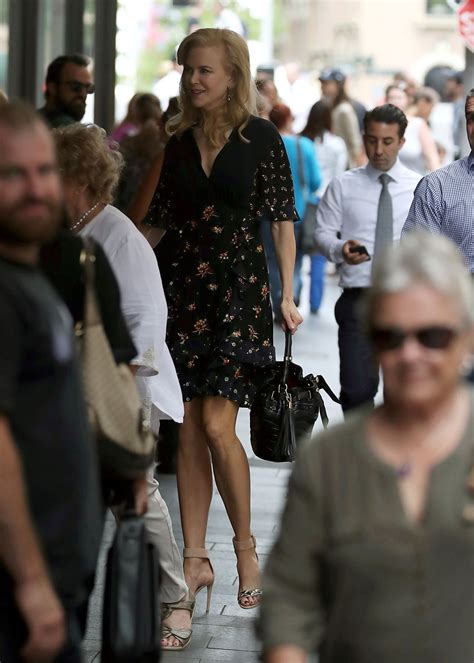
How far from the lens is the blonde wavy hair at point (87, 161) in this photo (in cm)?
470

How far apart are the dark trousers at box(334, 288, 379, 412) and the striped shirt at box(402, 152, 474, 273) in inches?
67.7

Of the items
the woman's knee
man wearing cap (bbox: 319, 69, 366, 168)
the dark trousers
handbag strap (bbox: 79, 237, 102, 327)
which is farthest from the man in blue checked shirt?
man wearing cap (bbox: 319, 69, 366, 168)

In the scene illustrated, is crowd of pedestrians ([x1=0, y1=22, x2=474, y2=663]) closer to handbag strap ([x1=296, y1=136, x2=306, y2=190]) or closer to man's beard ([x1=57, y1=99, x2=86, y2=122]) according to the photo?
man's beard ([x1=57, y1=99, x2=86, y2=122])

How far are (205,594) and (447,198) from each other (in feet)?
6.04

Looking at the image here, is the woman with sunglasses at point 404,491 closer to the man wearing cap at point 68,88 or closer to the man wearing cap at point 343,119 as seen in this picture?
the man wearing cap at point 68,88

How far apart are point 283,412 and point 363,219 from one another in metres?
2.45

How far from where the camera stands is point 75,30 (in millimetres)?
17031

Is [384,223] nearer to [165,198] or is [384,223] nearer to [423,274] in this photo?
[165,198]

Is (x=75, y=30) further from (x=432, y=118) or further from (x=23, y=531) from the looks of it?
(x=23, y=531)

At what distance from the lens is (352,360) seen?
Result: 8.12 meters

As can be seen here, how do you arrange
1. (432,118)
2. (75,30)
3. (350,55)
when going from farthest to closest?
(350,55)
(432,118)
(75,30)

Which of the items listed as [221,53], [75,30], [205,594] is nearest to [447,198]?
[221,53]

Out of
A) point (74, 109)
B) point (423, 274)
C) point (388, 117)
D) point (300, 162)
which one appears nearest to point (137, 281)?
point (423, 274)

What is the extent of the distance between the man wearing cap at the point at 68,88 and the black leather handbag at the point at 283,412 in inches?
163
